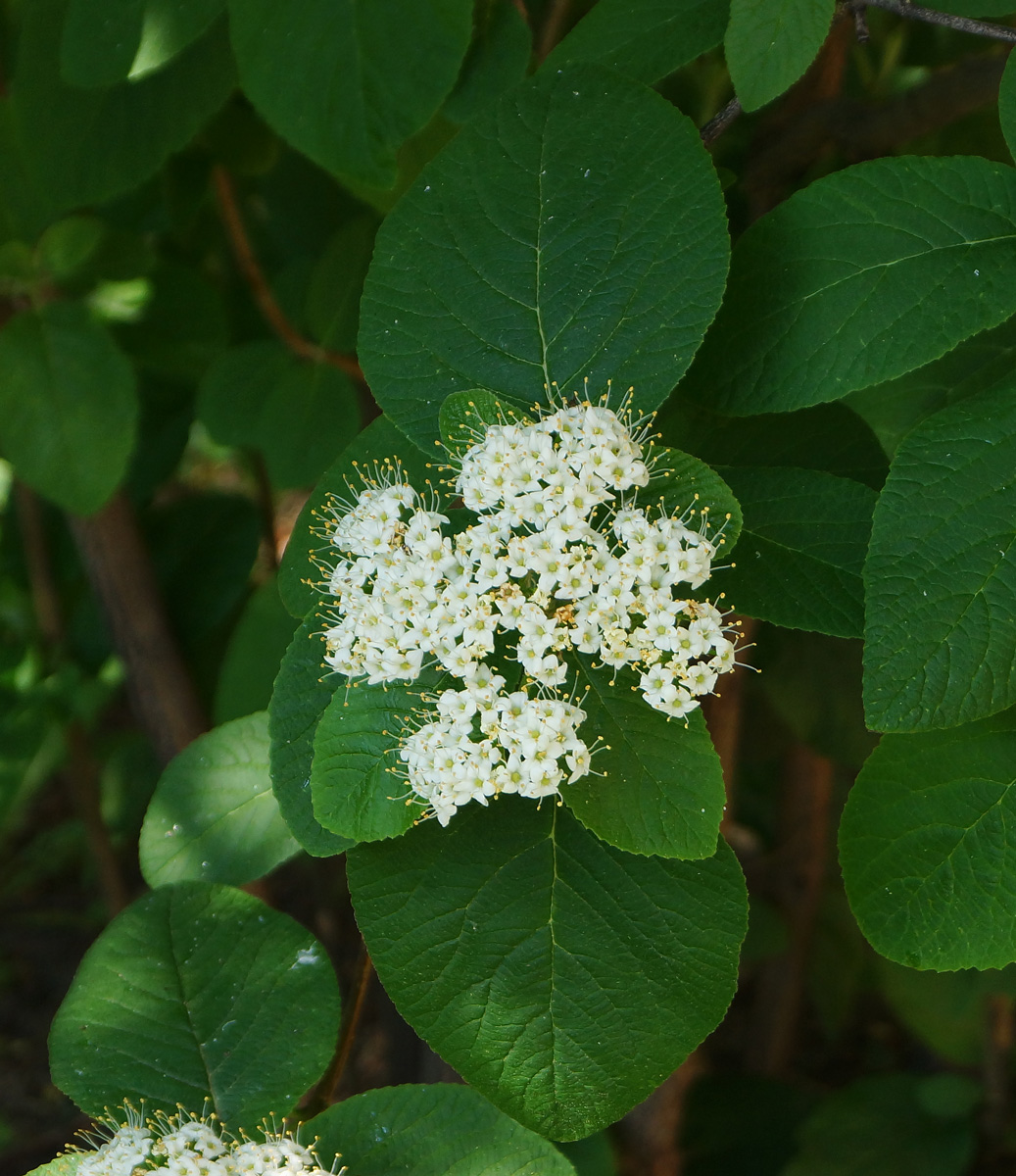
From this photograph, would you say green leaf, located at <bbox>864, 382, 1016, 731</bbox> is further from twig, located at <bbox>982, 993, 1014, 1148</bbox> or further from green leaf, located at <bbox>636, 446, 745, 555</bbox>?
twig, located at <bbox>982, 993, 1014, 1148</bbox>

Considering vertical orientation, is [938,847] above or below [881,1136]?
above

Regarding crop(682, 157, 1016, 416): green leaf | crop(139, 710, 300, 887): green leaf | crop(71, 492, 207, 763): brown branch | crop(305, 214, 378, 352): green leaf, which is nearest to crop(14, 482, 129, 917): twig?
crop(71, 492, 207, 763): brown branch

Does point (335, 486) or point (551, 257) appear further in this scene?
point (335, 486)

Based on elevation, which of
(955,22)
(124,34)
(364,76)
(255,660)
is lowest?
(255,660)

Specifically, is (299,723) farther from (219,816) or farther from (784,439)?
(784,439)

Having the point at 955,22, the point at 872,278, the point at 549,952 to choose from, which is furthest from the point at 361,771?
the point at 955,22

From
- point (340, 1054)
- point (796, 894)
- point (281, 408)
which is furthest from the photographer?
point (796, 894)

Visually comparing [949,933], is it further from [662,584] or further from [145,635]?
[145,635]
